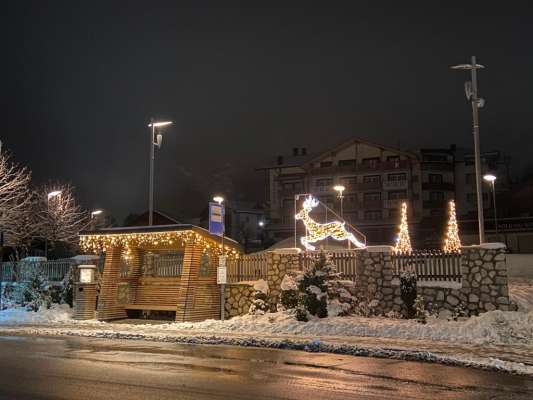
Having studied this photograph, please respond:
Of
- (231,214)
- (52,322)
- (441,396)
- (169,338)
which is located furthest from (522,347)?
(231,214)

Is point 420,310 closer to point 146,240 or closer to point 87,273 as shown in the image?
point 146,240

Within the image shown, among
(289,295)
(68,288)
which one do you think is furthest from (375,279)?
(68,288)

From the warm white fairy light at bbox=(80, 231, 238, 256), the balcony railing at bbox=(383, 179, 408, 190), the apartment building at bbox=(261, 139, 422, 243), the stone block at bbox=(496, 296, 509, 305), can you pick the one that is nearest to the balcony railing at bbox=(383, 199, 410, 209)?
the apartment building at bbox=(261, 139, 422, 243)

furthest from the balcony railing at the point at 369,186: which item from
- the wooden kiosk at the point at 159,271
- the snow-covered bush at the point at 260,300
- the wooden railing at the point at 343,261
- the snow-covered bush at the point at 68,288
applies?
the snow-covered bush at the point at 260,300

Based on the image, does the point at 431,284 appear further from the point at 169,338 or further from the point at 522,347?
the point at 169,338

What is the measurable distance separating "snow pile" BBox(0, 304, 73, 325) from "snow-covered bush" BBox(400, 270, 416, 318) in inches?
504

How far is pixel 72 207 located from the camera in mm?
47625

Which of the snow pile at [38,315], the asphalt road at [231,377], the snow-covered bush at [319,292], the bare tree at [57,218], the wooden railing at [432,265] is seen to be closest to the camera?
the asphalt road at [231,377]

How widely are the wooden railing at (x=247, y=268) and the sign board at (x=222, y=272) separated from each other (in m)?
1.31

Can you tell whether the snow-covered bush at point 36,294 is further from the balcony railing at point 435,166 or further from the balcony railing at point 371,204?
the balcony railing at point 435,166

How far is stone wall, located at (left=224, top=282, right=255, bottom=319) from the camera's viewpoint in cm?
2050

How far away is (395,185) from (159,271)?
46.0 metres

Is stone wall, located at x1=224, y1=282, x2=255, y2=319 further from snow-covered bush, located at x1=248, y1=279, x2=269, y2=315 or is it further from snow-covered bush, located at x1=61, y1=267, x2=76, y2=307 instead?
snow-covered bush, located at x1=61, y1=267, x2=76, y2=307

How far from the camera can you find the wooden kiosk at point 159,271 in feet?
66.7
